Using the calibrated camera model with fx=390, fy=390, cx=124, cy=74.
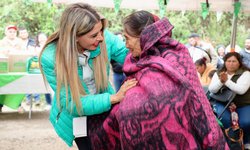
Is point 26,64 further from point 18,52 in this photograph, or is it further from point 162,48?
point 162,48

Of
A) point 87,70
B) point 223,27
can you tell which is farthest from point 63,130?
point 223,27

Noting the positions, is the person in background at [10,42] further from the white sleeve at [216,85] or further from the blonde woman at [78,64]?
the blonde woman at [78,64]

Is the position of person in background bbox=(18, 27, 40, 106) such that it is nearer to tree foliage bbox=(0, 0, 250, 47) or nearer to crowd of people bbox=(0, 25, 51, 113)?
crowd of people bbox=(0, 25, 51, 113)

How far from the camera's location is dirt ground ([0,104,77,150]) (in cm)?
496

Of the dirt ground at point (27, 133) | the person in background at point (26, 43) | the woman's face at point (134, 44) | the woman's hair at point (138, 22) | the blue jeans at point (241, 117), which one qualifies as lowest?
the dirt ground at point (27, 133)

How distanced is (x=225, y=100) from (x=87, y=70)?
249cm

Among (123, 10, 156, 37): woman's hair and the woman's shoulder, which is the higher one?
(123, 10, 156, 37): woman's hair

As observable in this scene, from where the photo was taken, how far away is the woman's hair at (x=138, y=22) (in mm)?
1669

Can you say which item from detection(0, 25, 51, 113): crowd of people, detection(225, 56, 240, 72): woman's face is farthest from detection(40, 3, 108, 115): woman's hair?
detection(0, 25, 51, 113): crowd of people

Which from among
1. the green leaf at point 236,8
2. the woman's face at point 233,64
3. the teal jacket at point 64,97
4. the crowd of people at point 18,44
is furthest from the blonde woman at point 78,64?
the crowd of people at point 18,44

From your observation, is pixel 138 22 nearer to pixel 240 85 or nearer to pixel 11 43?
pixel 240 85

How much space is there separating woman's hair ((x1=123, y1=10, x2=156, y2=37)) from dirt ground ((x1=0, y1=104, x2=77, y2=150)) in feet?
11.0

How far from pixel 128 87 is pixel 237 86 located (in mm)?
2523

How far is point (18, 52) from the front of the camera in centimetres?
657
